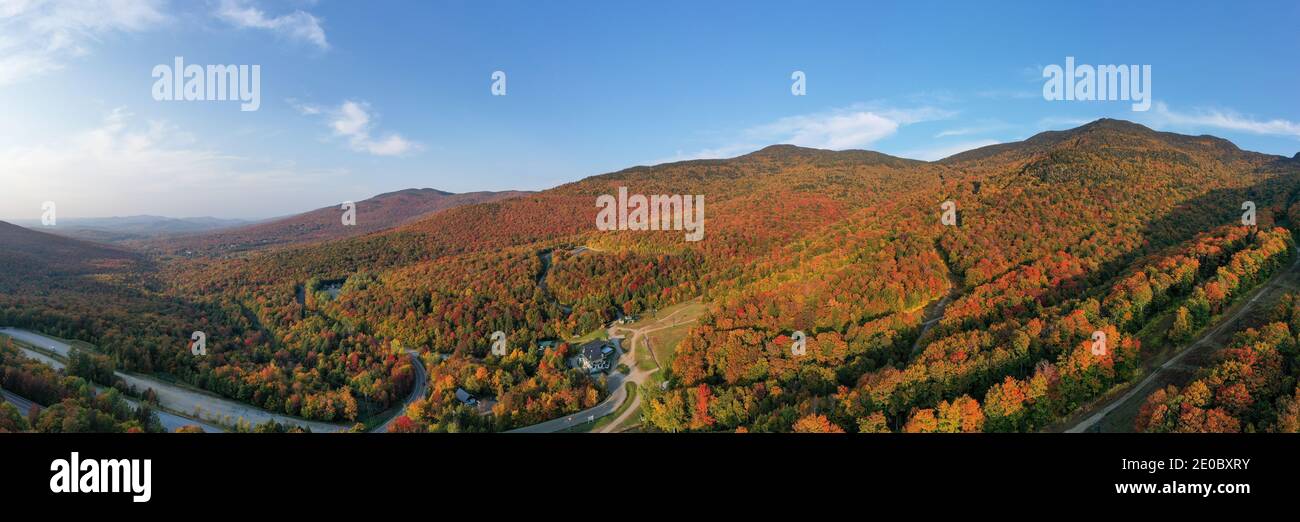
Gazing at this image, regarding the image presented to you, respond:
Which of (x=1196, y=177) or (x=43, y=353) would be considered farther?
(x=1196, y=177)

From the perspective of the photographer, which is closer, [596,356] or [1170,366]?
[1170,366]

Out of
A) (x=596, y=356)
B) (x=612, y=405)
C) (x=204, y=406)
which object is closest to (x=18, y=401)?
(x=204, y=406)

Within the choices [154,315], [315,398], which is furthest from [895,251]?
[154,315]

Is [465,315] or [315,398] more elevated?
[465,315]

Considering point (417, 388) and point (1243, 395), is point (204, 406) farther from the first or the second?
point (1243, 395)

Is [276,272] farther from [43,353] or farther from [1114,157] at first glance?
[1114,157]

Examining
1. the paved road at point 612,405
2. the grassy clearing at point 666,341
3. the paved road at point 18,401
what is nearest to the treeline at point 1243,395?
the paved road at point 612,405
